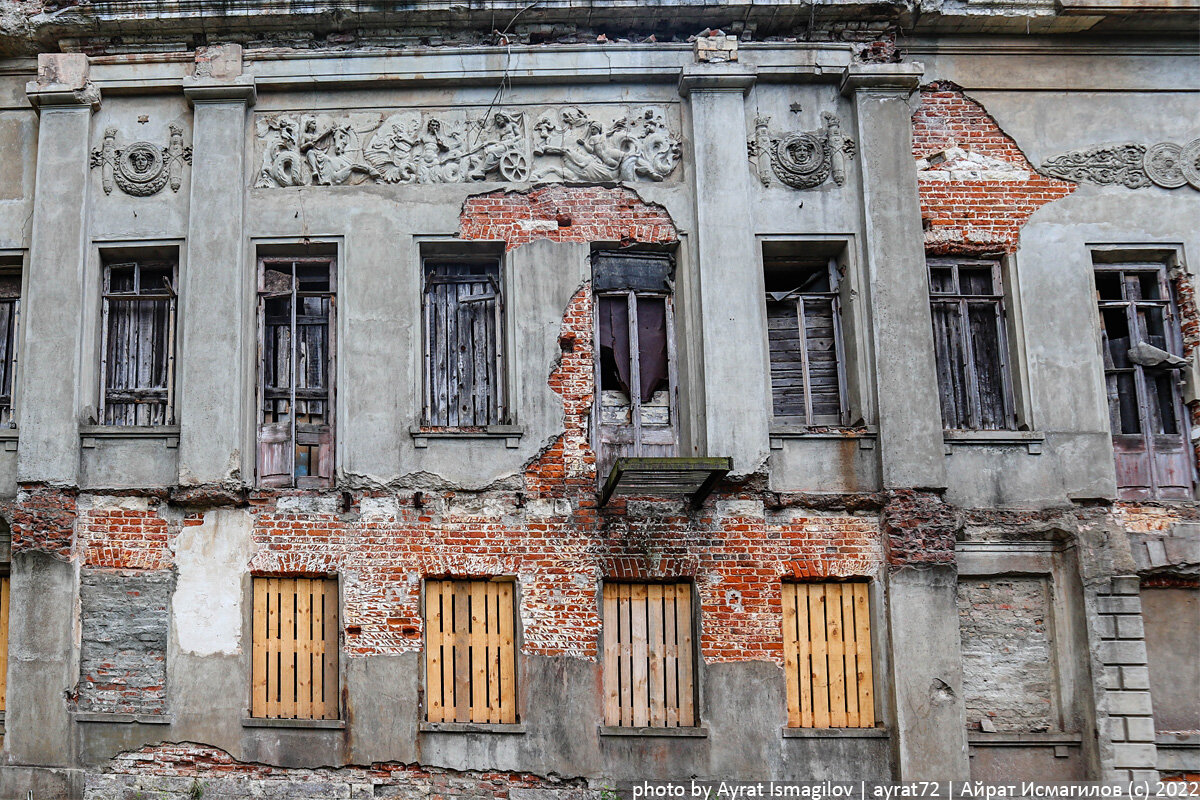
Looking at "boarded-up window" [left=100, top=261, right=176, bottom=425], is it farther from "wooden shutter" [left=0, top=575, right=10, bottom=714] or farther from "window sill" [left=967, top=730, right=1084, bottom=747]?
"window sill" [left=967, top=730, right=1084, bottom=747]

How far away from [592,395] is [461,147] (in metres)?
2.95

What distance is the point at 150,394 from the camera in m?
10.8

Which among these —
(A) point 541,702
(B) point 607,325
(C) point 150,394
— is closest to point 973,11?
(B) point 607,325

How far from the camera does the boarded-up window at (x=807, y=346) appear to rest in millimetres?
10844

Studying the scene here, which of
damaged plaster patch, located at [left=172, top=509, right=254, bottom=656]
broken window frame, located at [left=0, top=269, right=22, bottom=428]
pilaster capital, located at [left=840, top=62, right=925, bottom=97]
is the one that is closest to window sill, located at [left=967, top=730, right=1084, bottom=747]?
pilaster capital, located at [left=840, top=62, right=925, bottom=97]

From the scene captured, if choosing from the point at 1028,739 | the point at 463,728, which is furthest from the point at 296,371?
the point at 1028,739

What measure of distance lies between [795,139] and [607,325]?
9.03 ft

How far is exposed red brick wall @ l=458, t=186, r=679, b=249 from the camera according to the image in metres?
10.8

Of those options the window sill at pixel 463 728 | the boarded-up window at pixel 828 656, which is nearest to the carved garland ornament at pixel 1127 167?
the boarded-up window at pixel 828 656

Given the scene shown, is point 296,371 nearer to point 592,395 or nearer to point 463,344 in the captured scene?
point 463,344

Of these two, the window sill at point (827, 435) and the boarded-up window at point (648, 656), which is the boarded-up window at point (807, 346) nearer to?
the window sill at point (827, 435)

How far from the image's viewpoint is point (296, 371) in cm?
1083

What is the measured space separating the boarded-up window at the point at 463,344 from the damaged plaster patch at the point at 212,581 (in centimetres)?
218

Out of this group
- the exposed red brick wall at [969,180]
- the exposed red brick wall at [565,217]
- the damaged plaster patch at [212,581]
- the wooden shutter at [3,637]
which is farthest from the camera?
the exposed red brick wall at [969,180]
